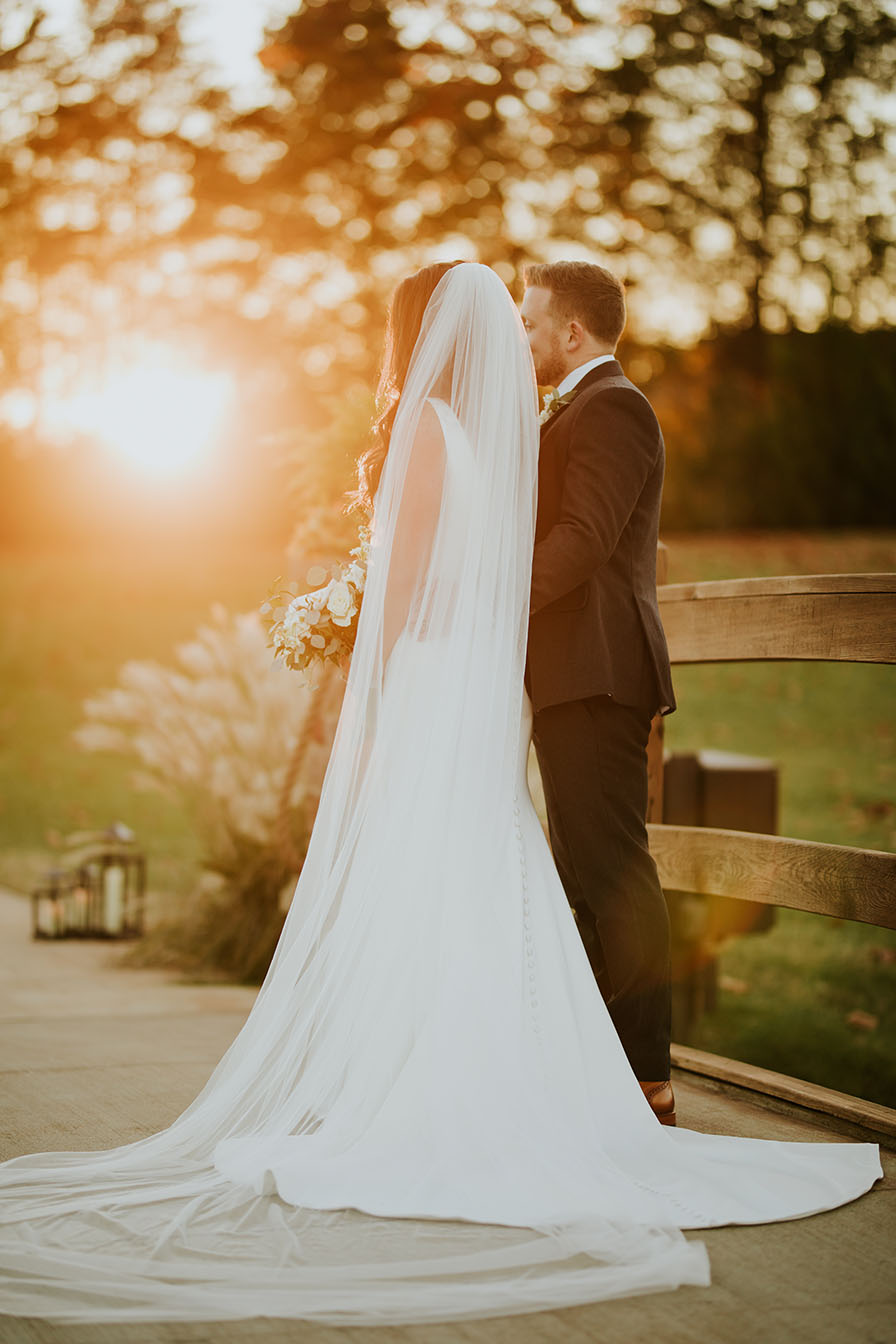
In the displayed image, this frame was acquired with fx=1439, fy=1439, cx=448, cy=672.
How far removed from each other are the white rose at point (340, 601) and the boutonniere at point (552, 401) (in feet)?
2.18

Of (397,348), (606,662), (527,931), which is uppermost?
Result: (397,348)

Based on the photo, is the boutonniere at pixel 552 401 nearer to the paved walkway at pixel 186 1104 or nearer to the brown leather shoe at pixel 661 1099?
the brown leather shoe at pixel 661 1099

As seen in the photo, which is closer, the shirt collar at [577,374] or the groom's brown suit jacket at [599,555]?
the groom's brown suit jacket at [599,555]

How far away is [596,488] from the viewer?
3.43 metres

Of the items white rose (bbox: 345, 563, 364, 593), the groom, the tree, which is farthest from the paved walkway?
the tree

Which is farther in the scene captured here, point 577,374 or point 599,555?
point 577,374

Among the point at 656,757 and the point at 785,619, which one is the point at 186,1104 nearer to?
the point at 656,757

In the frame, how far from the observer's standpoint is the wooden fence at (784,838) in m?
3.61

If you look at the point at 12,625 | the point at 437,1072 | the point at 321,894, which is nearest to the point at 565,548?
the point at 321,894

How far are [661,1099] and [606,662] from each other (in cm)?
108

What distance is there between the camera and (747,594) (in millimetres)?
4059

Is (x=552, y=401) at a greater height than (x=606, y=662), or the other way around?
(x=552, y=401)

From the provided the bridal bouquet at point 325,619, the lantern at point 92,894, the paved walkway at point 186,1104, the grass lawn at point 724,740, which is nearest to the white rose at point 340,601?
the bridal bouquet at point 325,619

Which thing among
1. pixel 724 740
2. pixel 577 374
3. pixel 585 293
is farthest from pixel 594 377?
pixel 724 740
